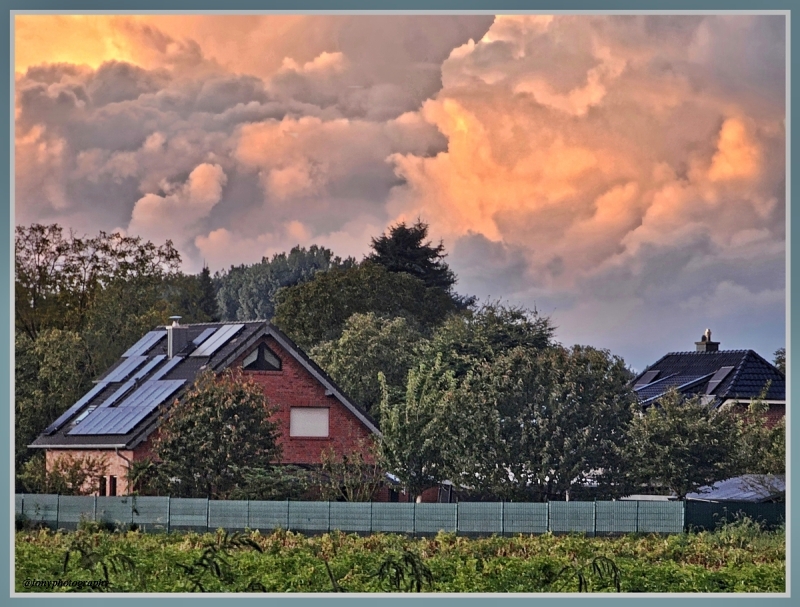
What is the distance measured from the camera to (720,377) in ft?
102

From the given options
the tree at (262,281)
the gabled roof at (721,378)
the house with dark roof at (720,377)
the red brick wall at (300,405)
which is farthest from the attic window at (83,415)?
the tree at (262,281)

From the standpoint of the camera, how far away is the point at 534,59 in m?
21.3

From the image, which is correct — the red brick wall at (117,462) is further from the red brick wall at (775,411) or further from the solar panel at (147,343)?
the red brick wall at (775,411)

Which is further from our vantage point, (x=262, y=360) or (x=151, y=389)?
(x=262, y=360)

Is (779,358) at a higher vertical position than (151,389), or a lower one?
higher

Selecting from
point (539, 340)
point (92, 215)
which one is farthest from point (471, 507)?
point (92, 215)

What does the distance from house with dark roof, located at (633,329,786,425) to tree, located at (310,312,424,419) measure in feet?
18.4

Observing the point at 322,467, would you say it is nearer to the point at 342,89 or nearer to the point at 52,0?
the point at 342,89

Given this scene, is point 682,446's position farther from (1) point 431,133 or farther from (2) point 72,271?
(2) point 72,271

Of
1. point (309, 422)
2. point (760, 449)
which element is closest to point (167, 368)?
point (309, 422)

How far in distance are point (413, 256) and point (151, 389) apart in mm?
17950

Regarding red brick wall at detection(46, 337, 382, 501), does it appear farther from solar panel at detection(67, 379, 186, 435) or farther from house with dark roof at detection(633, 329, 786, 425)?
house with dark roof at detection(633, 329, 786, 425)

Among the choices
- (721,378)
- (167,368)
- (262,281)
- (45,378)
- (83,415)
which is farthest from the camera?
(262,281)

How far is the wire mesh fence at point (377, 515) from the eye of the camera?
20.2 metres
